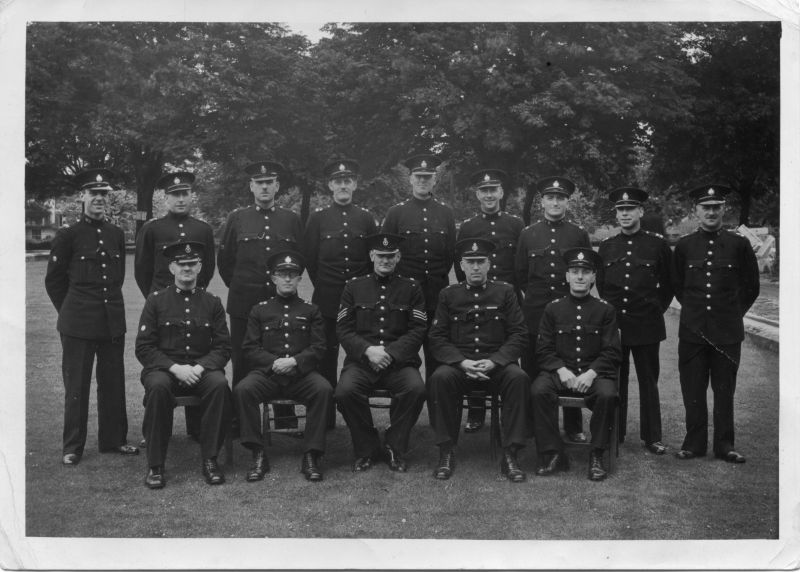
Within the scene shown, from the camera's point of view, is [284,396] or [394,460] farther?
[284,396]

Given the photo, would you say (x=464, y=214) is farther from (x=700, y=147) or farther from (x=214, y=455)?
(x=214, y=455)

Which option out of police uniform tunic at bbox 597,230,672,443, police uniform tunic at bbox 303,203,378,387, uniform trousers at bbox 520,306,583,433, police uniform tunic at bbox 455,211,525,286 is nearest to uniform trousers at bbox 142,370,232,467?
police uniform tunic at bbox 303,203,378,387

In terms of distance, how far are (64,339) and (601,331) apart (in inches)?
142

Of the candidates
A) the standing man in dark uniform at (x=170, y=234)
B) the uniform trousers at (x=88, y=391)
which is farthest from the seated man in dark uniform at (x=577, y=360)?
the uniform trousers at (x=88, y=391)

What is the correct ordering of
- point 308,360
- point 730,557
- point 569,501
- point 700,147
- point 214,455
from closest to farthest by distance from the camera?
point 730,557 → point 569,501 → point 214,455 → point 308,360 → point 700,147

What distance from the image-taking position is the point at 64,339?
5.10 metres

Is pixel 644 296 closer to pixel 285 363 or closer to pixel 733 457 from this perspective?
pixel 733 457

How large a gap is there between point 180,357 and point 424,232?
1943 mm

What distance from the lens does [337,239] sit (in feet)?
18.3

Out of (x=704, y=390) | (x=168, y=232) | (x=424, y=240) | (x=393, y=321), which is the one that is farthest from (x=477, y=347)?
(x=168, y=232)

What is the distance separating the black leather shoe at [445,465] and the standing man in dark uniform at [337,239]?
109cm

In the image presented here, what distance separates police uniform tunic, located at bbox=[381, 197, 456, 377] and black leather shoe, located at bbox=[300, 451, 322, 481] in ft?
3.97

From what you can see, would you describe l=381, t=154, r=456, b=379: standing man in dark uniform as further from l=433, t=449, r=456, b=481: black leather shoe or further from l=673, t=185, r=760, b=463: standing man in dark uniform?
l=673, t=185, r=760, b=463: standing man in dark uniform

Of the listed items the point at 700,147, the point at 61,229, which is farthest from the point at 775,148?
the point at 61,229
